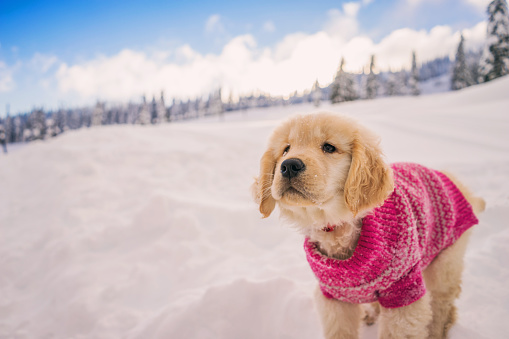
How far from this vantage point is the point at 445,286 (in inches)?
82.4

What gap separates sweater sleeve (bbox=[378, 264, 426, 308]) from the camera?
5.48 ft

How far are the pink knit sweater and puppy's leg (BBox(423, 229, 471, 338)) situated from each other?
0.16 metres

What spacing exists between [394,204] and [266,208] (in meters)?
0.93

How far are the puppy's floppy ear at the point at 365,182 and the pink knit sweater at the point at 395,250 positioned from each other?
0.47 ft

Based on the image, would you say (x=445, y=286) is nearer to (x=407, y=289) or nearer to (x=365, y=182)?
(x=407, y=289)

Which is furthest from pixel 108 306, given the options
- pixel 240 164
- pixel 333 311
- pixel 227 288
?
pixel 240 164

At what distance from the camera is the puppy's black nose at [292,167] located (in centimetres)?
163

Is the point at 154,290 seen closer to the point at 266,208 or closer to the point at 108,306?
the point at 108,306

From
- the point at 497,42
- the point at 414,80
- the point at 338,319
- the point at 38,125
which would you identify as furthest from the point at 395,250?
the point at 38,125

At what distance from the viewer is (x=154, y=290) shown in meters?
3.05

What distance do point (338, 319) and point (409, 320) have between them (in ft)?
1.58

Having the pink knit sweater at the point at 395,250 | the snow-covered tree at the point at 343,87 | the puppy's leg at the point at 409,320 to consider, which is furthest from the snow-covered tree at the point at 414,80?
the puppy's leg at the point at 409,320

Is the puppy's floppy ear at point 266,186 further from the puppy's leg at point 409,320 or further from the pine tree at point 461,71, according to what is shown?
the pine tree at point 461,71

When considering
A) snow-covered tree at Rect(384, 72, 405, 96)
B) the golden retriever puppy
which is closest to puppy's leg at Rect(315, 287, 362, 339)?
the golden retriever puppy
